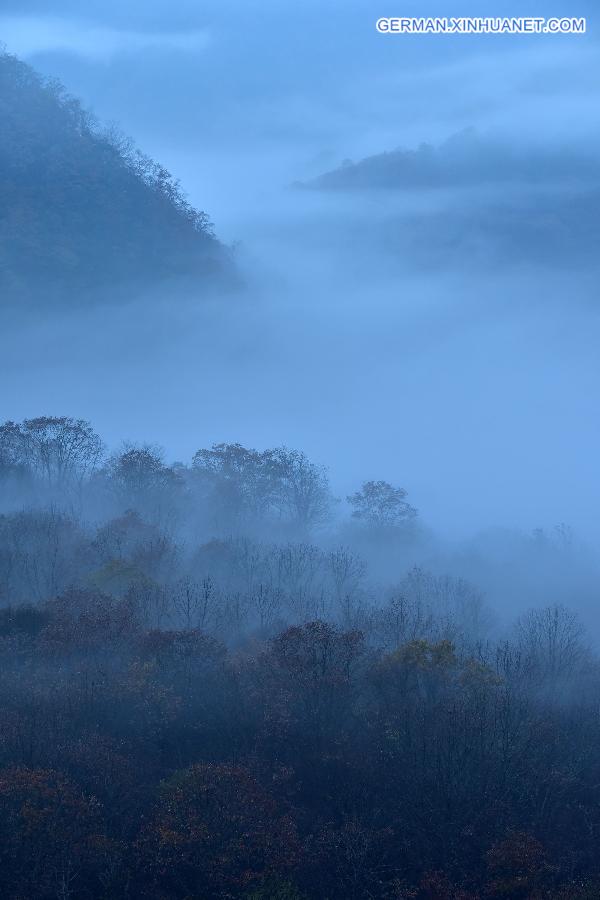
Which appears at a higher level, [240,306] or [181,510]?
[240,306]

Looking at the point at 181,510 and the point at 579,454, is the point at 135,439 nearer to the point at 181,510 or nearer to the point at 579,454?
the point at 181,510

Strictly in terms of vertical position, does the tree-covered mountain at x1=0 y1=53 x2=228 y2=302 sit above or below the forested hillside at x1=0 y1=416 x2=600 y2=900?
above

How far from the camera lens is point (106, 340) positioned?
158 metres

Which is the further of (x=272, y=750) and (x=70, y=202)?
(x=70, y=202)

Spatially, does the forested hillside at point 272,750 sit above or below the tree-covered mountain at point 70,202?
below

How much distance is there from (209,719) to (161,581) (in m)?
21.4

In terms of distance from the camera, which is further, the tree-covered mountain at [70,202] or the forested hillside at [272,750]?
the tree-covered mountain at [70,202]

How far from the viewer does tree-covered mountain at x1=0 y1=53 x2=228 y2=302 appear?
125062mm

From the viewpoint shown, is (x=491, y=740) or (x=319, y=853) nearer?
(x=319, y=853)

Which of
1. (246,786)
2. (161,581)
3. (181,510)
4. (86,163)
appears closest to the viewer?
(246,786)

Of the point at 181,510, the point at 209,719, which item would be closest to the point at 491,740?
the point at 209,719

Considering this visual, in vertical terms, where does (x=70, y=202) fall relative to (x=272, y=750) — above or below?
above

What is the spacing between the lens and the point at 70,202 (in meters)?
127

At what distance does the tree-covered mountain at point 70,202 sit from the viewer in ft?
410
